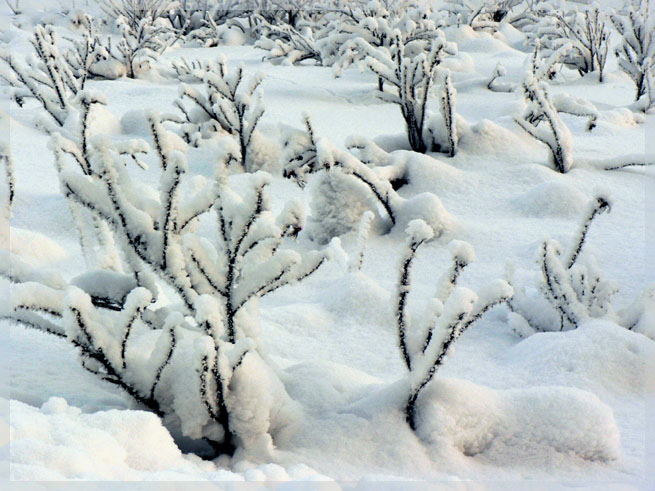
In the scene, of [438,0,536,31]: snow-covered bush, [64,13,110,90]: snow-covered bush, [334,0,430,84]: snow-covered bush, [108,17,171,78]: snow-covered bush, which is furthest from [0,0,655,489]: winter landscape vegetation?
[438,0,536,31]: snow-covered bush

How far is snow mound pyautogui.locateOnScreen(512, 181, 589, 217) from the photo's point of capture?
2.68 metres

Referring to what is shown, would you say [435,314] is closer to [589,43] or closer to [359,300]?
[359,300]

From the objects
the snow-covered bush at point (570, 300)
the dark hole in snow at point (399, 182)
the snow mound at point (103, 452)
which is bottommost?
the dark hole in snow at point (399, 182)

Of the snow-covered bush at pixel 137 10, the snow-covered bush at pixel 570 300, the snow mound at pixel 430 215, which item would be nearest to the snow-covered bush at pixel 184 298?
the snow-covered bush at pixel 570 300

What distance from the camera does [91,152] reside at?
1264 mm

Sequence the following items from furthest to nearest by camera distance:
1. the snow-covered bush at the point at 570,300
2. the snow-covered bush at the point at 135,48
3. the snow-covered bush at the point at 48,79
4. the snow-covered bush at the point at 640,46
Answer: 1. the snow-covered bush at the point at 135,48
2. the snow-covered bush at the point at 640,46
3. the snow-covered bush at the point at 48,79
4. the snow-covered bush at the point at 570,300

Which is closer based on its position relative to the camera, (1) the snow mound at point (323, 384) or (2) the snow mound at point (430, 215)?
(1) the snow mound at point (323, 384)

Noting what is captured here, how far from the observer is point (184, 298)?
129 centimetres

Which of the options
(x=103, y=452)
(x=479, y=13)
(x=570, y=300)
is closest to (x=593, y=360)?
(x=570, y=300)

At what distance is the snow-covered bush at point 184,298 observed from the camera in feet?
3.68

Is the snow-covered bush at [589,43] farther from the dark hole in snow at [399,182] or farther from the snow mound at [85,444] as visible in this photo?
the snow mound at [85,444]

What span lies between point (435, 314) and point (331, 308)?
32.0 inches

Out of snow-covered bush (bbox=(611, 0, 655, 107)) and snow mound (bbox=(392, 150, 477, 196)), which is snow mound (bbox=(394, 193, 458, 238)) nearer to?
snow mound (bbox=(392, 150, 477, 196))

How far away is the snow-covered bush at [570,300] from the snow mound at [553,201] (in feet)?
2.65
